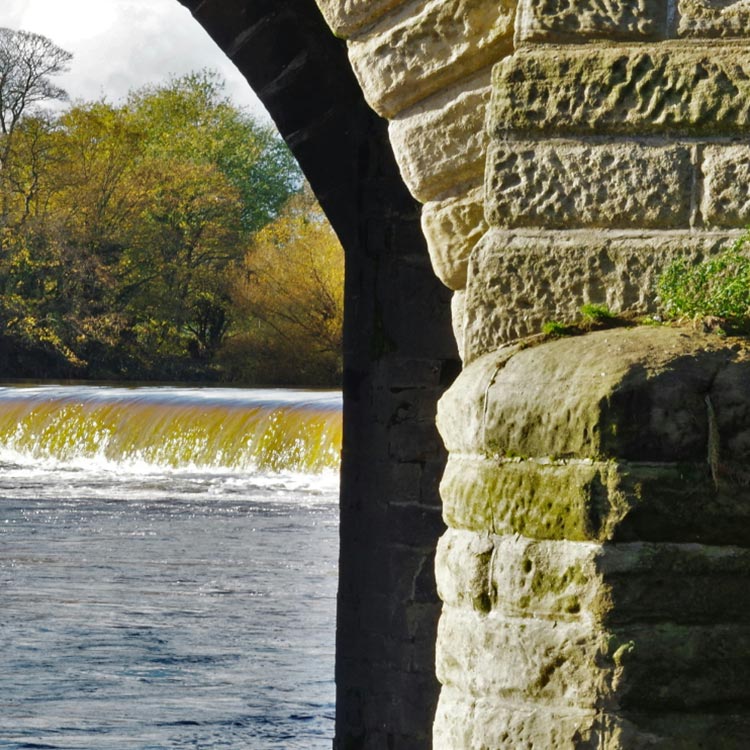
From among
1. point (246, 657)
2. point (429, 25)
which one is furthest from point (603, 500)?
point (246, 657)

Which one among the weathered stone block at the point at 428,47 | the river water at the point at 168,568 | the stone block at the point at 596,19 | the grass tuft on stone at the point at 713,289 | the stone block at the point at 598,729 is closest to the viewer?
the stone block at the point at 598,729

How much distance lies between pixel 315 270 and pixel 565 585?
112 feet

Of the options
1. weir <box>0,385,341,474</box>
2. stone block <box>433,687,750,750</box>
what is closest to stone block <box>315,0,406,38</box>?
stone block <box>433,687,750,750</box>

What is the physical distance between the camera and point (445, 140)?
333 centimetres

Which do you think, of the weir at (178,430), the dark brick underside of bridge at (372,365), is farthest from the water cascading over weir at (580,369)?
the weir at (178,430)

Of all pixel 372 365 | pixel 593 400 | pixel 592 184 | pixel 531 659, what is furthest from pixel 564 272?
pixel 372 365

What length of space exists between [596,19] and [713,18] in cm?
20

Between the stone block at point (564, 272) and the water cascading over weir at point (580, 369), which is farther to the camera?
the stone block at point (564, 272)

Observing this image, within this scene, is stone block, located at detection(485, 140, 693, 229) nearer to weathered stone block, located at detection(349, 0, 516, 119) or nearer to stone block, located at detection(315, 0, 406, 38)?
weathered stone block, located at detection(349, 0, 516, 119)

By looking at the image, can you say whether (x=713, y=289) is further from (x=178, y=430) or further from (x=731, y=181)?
(x=178, y=430)

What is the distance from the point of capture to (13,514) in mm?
13734

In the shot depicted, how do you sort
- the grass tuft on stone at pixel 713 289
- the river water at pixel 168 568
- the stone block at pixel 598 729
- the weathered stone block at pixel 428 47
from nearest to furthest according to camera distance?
the stone block at pixel 598 729
the grass tuft on stone at pixel 713 289
the weathered stone block at pixel 428 47
the river water at pixel 168 568

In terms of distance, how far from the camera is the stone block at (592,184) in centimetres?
299

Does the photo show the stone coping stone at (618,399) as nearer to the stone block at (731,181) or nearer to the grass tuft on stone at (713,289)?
the grass tuft on stone at (713,289)
